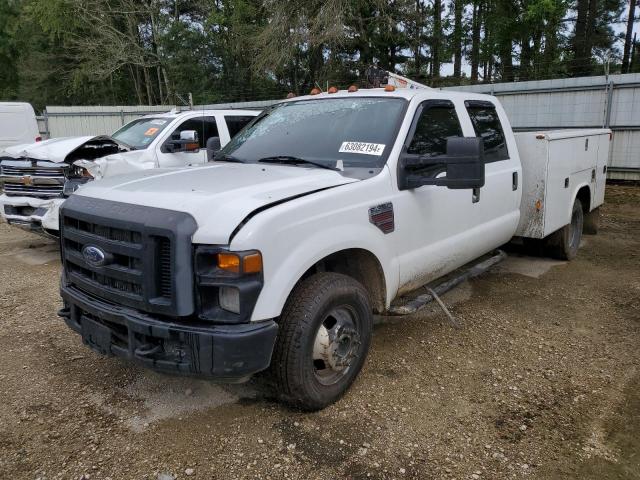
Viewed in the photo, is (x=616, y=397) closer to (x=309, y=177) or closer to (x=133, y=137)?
(x=309, y=177)

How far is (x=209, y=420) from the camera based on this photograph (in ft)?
10.4

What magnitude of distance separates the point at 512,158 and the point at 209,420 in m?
3.60

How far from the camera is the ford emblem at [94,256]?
2.91 metres

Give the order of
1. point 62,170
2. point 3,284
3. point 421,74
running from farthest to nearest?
1. point 421,74
2. point 62,170
3. point 3,284

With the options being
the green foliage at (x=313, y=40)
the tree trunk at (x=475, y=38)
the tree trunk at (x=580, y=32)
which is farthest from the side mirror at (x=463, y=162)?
the tree trunk at (x=475, y=38)

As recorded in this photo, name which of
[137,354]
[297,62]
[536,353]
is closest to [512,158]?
[536,353]

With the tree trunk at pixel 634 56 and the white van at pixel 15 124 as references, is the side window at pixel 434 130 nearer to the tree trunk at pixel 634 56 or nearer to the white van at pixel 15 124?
the white van at pixel 15 124

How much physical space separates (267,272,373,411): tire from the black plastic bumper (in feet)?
0.64

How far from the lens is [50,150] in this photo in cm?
688

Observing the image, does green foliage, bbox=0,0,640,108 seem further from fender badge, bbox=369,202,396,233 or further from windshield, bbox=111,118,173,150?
fender badge, bbox=369,202,396,233

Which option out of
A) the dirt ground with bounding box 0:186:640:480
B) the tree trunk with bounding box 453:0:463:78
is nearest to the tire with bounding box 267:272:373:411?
the dirt ground with bounding box 0:186:640:480

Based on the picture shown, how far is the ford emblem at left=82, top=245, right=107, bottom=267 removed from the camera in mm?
2912

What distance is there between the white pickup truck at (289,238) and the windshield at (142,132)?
328 cm

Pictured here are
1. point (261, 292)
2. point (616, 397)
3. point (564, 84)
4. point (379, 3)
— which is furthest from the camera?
point (379, 3)
